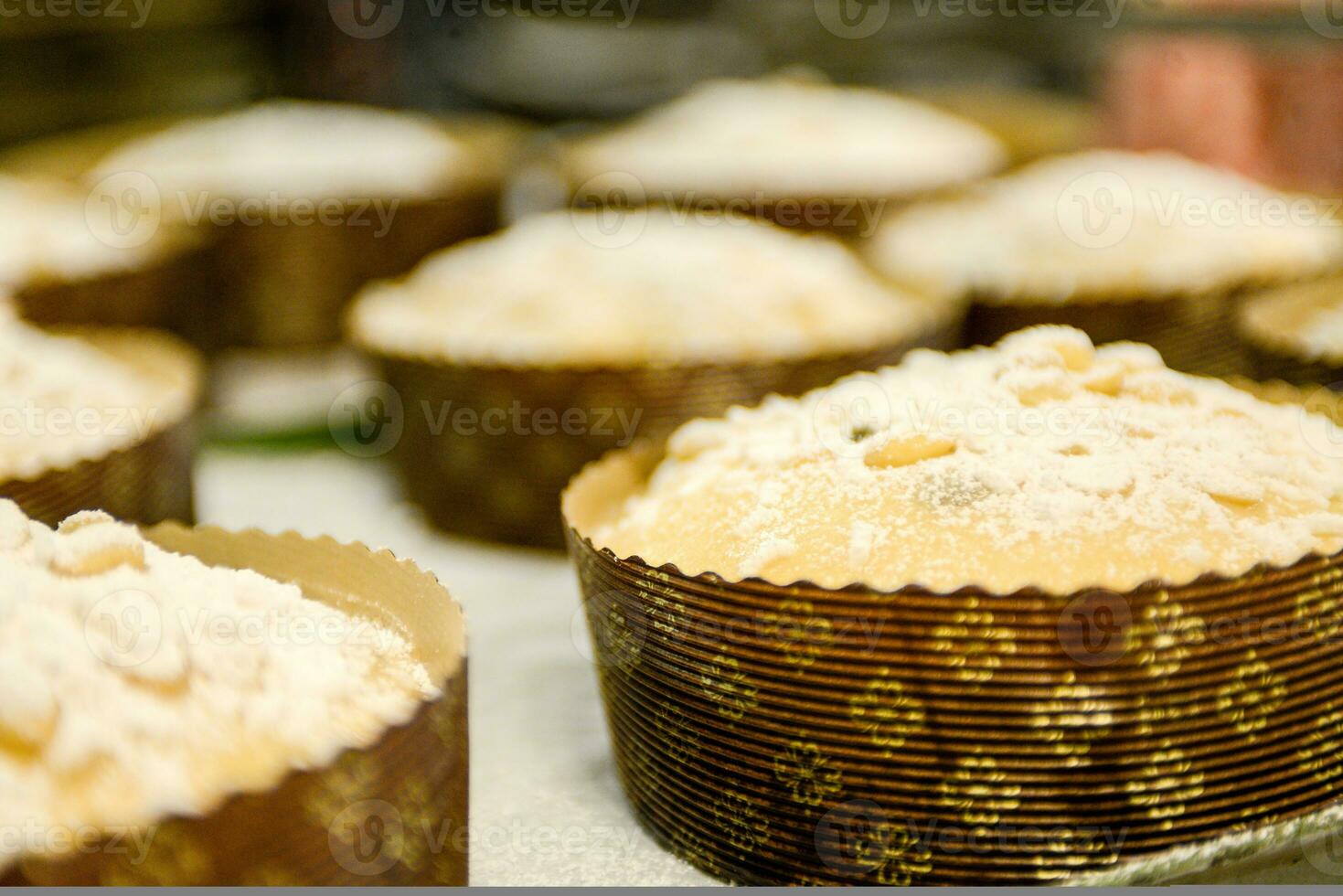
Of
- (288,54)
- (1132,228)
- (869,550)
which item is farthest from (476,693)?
(288,54)

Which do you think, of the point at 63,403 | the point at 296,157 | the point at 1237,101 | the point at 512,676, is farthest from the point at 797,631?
the point at 1237,101

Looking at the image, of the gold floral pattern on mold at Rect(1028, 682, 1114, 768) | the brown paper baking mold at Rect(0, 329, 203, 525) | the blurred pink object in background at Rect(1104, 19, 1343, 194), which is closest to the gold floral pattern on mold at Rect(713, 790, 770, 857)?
the gold floral pattern on mold at Rect(1028, 682, 1114, 768)

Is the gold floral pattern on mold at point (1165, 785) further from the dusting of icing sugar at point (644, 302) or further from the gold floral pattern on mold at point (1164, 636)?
the dusting of icing sugar at point (644, 302)

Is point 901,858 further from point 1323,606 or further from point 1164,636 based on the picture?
point 1323,606

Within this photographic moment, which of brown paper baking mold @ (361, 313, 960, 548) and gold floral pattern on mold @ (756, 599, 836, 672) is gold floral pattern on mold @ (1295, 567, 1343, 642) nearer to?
gold floral pattern on mold @ (756, 599, 836, 672)

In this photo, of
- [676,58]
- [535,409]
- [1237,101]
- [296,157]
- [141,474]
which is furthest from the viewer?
[676,58]

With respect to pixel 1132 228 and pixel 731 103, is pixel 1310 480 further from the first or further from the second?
pixel 731 103
